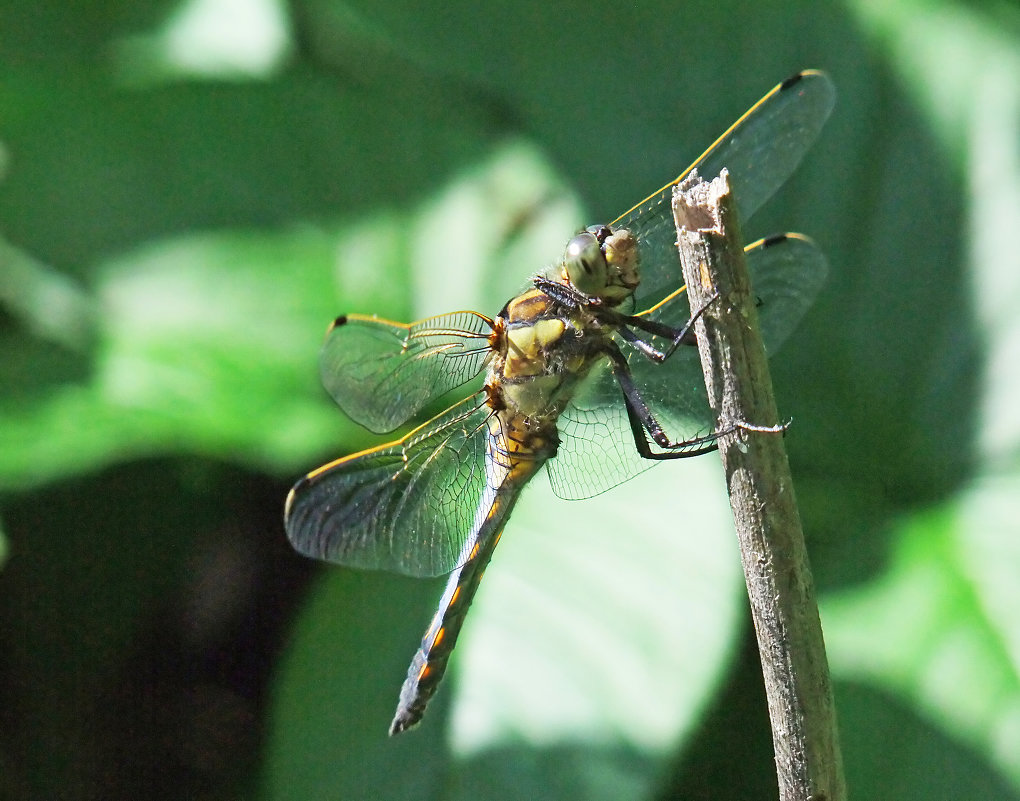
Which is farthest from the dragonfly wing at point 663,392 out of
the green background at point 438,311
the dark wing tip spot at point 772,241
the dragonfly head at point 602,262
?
the green background at point 438,311

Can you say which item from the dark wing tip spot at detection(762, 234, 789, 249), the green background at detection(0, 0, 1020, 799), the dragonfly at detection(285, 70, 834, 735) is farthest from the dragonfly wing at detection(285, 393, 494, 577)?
the dark wing tip spot at detection(762, 234, 789, 249)

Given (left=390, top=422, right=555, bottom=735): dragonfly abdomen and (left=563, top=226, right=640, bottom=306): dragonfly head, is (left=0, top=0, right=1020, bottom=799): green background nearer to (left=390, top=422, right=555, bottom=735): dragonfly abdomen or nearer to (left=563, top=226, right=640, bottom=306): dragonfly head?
(left=390, top=422, right=555, bottom=735): dragonfly abdomen

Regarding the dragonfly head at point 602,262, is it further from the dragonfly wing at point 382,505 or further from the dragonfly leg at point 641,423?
the dragonfly wing at point 382,505

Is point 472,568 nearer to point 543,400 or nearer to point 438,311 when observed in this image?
point 543,400

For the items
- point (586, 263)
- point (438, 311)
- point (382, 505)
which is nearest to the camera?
point (586, 263)

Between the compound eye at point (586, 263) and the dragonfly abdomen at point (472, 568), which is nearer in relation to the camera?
the compound eye at point (586, 263)

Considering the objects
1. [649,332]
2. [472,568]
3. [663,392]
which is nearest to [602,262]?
[649,332]
